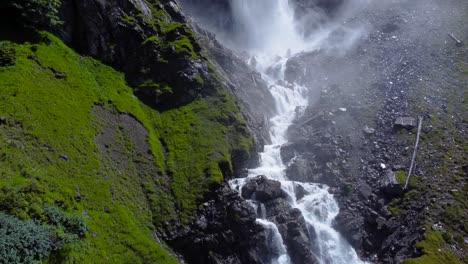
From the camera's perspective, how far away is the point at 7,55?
123 feet

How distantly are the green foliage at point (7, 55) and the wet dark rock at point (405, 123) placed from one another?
55714 mm

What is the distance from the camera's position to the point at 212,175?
4322cm

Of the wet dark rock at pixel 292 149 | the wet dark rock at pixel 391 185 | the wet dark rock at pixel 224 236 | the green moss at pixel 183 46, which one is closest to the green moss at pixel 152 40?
the green moss at pixel 183 46

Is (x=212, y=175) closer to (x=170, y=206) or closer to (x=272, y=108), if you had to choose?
(x=170, y=206)

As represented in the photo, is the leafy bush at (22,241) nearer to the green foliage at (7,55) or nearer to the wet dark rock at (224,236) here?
the wet dark rock at (224,236)

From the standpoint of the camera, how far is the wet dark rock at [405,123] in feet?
193

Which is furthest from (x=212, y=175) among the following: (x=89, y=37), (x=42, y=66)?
(x=89, y=37)

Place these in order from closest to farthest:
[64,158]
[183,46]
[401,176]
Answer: [64,158] → [401,176] → [183,46]

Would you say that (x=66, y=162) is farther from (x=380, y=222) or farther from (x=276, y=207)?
(x=380, y=222)

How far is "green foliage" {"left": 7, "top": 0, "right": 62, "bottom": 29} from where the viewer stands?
42.1 metres

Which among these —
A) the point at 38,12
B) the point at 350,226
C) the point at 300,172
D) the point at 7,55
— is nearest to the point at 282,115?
the point at 300,172

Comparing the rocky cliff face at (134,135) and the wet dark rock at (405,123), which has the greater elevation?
the wet dark rock at (405,123)

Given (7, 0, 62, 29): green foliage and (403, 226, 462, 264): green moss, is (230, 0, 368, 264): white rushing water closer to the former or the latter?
(403, 226, 462, 264): green moss

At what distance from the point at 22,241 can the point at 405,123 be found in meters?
56.7
